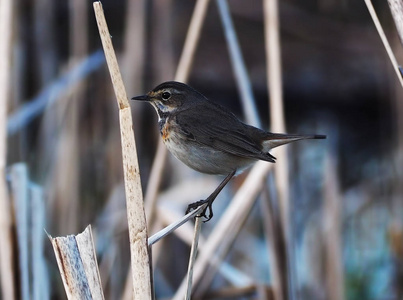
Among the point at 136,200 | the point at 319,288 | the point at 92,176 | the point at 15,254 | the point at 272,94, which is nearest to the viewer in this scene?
the point at 136,200

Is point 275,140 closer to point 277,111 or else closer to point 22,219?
point 277,111

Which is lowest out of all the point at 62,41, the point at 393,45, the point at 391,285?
the point at 391,285

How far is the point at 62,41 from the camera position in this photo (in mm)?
6730

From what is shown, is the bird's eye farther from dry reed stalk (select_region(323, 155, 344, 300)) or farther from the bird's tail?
dry reed stalk (select_region(323, 155, 344, 300))

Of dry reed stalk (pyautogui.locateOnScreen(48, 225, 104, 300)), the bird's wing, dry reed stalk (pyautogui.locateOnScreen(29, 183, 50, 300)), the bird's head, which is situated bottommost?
dry reed stalk (pyautogui.locateOnScreen(48, 225, 104, 300))

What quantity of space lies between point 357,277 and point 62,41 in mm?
3406

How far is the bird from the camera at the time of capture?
3.57m

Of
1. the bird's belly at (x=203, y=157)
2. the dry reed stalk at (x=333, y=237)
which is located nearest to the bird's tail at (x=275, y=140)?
the bird's belly at (x=203, y=157)

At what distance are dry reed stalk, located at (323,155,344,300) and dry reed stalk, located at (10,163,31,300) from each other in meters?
2.05

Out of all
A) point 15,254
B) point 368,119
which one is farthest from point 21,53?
point 368,119

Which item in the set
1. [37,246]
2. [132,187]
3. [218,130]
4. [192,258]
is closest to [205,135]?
[218,130]

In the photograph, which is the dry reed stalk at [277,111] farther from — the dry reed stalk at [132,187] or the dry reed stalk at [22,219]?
the dry reed stalk at [132,187]

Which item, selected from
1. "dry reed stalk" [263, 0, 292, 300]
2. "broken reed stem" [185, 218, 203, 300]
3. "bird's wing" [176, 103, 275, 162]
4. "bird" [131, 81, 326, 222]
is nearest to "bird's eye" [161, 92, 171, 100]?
"bird" [131, 81, 326, 222]

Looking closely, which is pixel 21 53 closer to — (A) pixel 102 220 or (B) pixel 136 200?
(A) pixel 102 220
